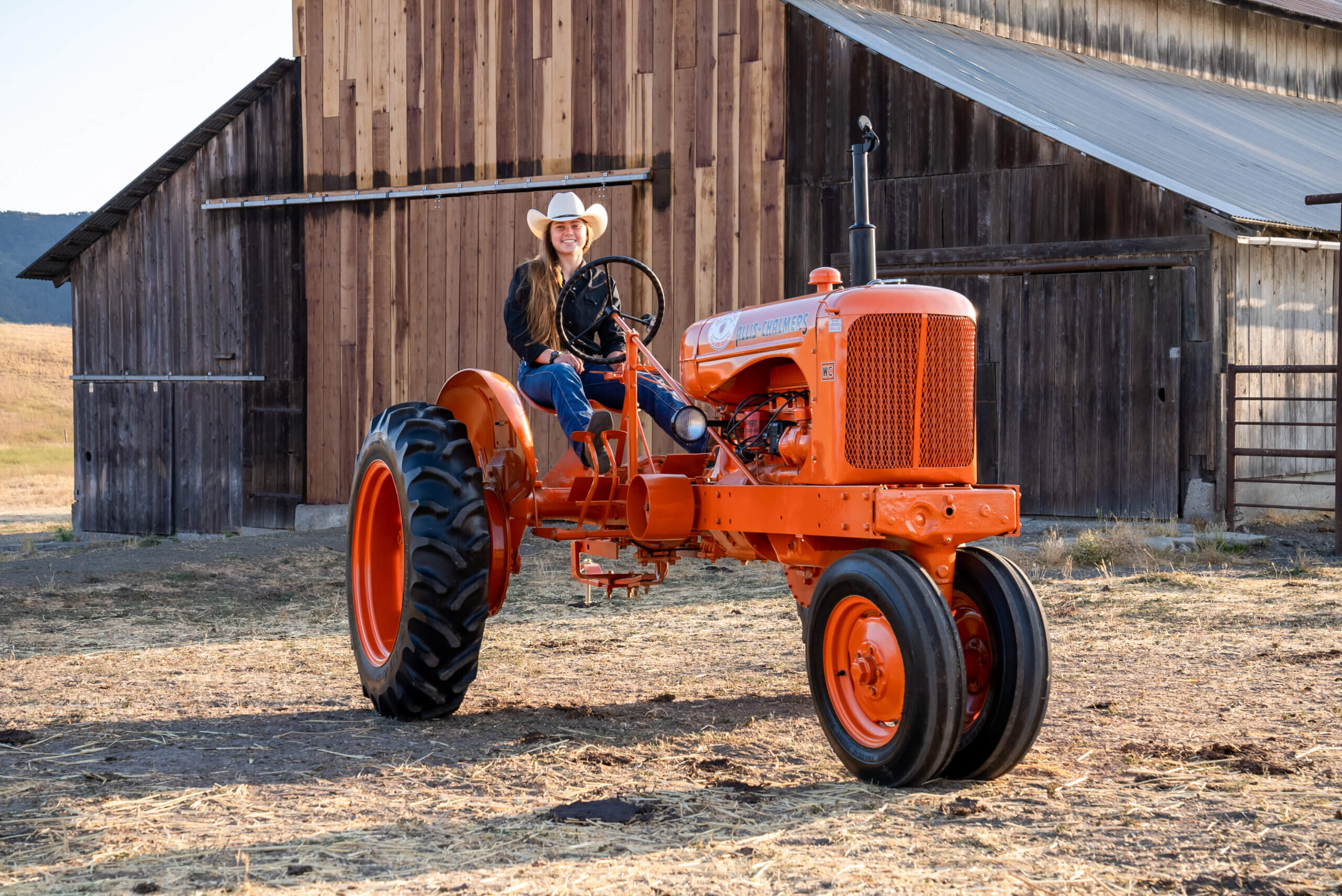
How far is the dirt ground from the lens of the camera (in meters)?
3.66

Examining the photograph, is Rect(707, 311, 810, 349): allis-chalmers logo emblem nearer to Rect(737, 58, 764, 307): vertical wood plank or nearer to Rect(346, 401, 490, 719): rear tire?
Rect(346, 401, 490, 719): rear tire

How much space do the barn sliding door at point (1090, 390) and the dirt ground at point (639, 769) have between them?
136 inches

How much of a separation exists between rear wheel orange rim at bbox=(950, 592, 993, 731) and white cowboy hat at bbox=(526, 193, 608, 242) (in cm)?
267

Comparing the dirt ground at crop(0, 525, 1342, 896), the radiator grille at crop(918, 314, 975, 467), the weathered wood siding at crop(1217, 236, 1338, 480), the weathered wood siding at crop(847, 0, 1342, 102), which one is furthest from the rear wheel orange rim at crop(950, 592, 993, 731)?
the weathered wood siding at crop(847, 0, 1342, 102)

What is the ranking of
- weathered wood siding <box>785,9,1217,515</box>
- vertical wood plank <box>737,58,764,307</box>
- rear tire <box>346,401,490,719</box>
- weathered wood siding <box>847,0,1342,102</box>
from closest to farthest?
rear tire <box>346,401,490,719</box> < weathered wood siding <box>785,9,1217,515</box> < vertical wood plank <box>737,58,764,307</box> < weathered wood siding <box>847,0,1342,102</box>

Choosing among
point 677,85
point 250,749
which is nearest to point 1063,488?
point 677,85

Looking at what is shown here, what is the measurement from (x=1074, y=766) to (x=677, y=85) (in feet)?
33.0

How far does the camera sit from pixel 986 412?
12.9 metres

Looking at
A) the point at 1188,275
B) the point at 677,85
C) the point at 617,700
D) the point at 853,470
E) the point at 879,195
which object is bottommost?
the point at 617,700

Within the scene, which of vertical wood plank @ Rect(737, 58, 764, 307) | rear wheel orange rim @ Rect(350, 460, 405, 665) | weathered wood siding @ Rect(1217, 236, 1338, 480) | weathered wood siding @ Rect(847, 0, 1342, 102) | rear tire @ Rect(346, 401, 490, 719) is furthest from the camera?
A: weathered wood siding @ Rect(847, 0, 1342, 102)

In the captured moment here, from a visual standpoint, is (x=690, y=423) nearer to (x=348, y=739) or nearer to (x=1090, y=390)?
(x=348, y=739)

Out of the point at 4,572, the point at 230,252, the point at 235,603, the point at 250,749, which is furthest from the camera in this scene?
the point at 230,252

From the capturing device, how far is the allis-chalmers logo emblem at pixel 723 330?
557 centimetres

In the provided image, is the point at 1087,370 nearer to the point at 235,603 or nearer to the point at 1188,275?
the point at 1188,275
